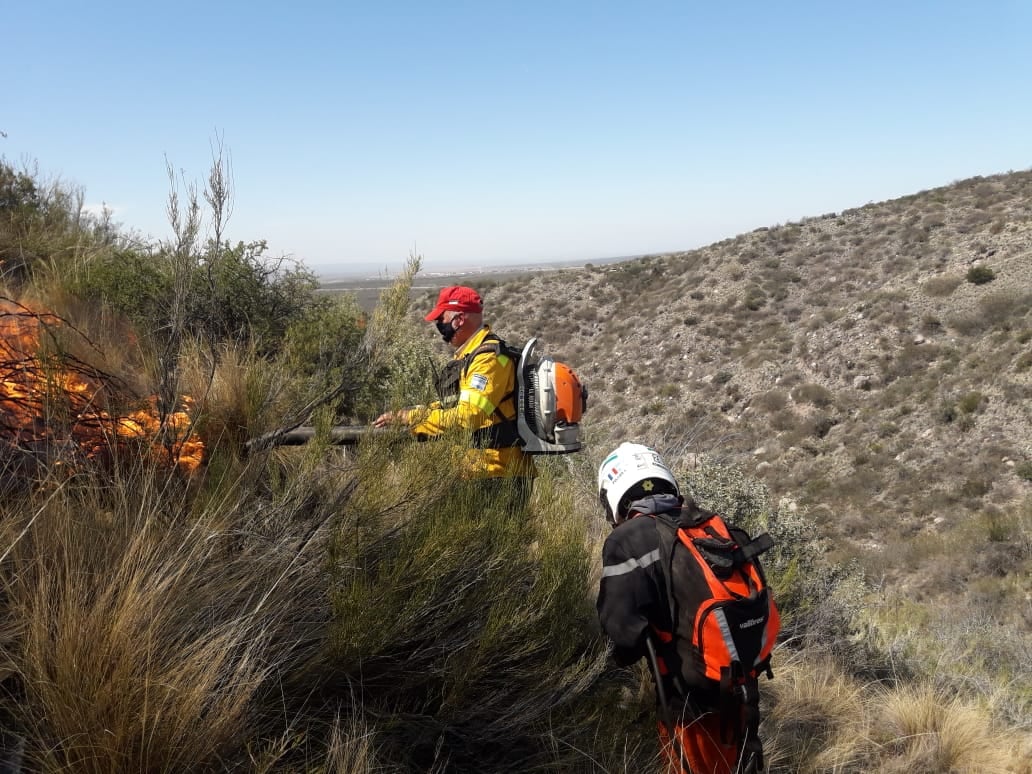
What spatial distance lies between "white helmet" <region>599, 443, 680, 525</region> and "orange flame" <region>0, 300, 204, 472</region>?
1764mm

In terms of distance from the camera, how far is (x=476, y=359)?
3.51m

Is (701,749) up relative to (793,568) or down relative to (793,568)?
up

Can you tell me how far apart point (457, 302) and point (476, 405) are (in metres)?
0.73

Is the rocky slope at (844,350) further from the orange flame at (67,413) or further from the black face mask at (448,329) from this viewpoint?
the orange flame at (67,413)

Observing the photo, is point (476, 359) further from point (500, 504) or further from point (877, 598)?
point (877, 598)

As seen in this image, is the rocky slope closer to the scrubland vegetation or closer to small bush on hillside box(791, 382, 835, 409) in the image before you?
small bush on hillside box(791, 382, 835, 409)

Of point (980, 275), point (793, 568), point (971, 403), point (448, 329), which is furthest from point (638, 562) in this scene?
point (980, 275)

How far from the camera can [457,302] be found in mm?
3785

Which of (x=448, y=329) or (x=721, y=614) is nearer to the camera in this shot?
(x=721, y=614)

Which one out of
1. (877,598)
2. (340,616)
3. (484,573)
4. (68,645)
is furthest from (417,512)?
(877,598)

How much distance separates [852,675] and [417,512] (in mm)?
3557

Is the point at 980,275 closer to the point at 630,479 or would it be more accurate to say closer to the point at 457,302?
the point at 457,302

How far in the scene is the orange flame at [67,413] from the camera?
244 centimetres

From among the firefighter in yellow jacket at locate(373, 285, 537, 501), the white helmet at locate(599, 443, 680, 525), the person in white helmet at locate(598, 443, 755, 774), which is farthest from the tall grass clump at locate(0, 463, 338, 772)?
the white helmet at locate(599, 443, 680, 525)
